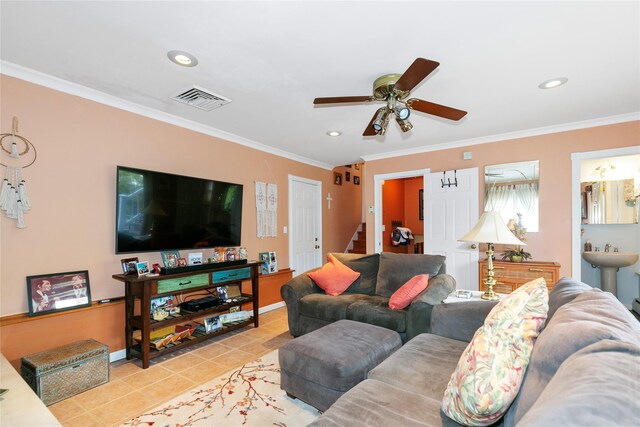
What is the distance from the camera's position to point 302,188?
550cm

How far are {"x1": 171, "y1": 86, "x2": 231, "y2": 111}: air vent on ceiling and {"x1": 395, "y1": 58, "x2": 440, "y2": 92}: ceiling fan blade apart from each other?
1725 mm

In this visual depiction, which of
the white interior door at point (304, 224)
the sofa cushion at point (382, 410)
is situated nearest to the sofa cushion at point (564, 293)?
the sofa cushion at point (382, 410)

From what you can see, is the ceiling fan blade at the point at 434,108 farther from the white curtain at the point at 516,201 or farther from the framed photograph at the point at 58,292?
the framed photograph at the point at 58,292

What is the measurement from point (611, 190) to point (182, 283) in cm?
570

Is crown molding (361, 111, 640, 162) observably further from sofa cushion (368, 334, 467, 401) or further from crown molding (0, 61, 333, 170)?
sofa cushion (368, 334, 467, 401)

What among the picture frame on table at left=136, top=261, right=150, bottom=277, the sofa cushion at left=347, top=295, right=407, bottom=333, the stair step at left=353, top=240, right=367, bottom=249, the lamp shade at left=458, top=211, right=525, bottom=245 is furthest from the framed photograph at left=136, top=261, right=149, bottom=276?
the stair step at left=353, top=240, right=367, bottom=249

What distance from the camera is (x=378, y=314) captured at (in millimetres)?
2846

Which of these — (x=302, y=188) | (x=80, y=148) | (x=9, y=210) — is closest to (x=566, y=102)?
(x=302, y=188)

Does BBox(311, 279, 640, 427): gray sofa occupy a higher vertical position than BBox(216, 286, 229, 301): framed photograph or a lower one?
higher

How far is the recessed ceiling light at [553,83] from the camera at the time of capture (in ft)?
8.66

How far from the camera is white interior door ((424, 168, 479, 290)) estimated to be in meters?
4.36

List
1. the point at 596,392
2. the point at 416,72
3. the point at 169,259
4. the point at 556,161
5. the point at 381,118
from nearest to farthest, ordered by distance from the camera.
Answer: the point at 596,392, the point at 416,72, the point at 381,118, the point at 169,259, the point at 556,161

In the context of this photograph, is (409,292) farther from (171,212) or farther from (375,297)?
(171,212)

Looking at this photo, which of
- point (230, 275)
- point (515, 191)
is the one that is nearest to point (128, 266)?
point (230, 275)
